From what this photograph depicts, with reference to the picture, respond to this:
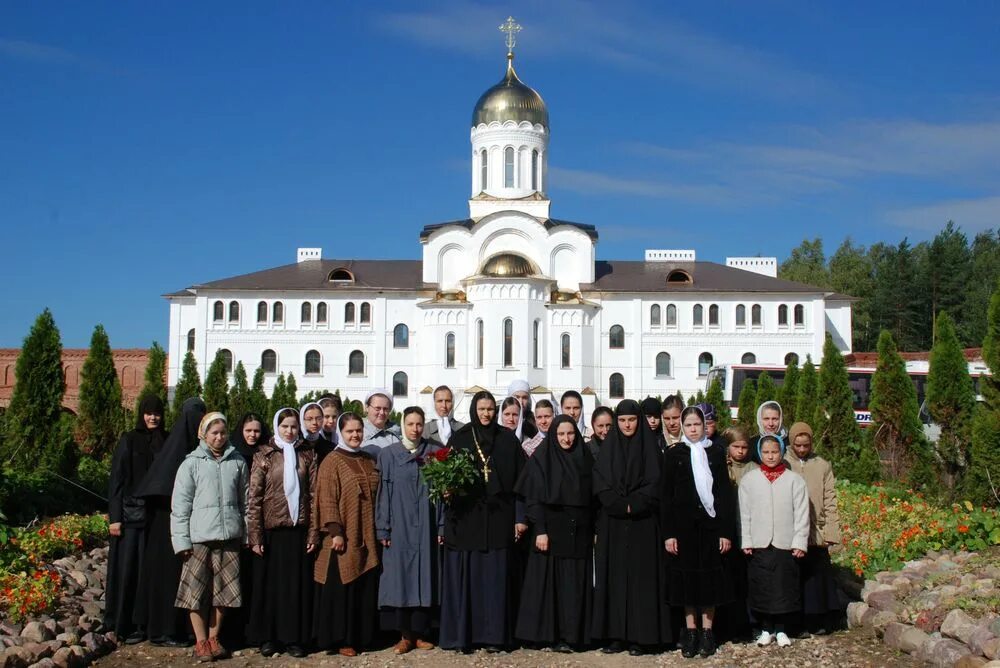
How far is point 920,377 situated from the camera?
1022 inches

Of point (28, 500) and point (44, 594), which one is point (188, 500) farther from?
point (28, 500)

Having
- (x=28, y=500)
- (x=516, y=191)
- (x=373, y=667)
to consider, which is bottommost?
(x=373, y=667)

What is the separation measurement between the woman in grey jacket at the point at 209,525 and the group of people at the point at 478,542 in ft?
0.04

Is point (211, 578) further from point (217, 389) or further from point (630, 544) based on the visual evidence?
point (217, 389)

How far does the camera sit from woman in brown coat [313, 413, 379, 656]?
6824mm

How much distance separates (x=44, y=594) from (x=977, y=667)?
20.6 ft

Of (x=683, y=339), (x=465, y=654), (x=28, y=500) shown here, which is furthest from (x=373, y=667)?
(x=683, y=339)

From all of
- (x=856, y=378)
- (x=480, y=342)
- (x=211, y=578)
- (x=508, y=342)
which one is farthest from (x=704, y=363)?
(x=211, y=578)

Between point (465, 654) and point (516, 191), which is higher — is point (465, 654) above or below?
below

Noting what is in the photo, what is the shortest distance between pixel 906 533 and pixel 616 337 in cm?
2938

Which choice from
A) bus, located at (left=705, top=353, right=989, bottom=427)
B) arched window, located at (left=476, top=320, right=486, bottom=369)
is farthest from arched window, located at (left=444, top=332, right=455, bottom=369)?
bus, located at (left=705, top=353, right=989, bottom=427)

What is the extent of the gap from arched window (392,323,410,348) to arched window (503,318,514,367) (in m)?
4.43

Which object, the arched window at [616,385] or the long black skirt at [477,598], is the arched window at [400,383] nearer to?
the arched window at [616,385]

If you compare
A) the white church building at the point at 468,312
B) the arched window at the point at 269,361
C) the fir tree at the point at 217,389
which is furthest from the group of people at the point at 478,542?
the arched window at the point at 269,361
